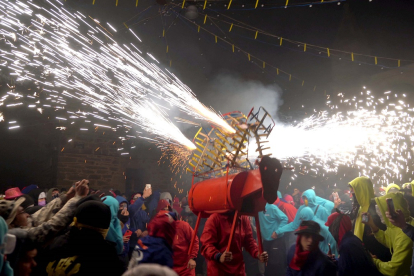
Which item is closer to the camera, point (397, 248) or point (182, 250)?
point (397, 248)

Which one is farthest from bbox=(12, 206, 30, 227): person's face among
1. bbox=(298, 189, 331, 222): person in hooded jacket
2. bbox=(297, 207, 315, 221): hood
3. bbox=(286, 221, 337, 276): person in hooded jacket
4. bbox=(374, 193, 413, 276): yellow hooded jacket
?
bbox=(298, 189, 331, 222): person in hooded jacket

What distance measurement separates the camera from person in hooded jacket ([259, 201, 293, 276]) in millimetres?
6945

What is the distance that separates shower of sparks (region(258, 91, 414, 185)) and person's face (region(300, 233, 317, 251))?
4946mm

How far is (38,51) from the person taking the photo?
1015 centimetres

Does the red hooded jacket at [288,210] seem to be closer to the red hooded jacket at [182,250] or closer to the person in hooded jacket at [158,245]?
the red hooded jacket at [182,250]

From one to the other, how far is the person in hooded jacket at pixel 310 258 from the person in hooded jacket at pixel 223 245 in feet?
1.58

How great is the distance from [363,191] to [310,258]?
1441mm

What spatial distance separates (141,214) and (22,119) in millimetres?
9862

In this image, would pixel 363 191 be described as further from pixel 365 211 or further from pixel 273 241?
pixel 273 241

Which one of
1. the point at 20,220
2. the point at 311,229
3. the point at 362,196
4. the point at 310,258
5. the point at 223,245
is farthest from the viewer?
the point at 362,196

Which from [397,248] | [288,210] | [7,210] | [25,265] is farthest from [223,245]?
[288,210]

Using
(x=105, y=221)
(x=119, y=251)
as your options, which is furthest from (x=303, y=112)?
(x=105, y=221)

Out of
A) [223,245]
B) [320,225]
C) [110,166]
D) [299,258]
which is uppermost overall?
[320,225]

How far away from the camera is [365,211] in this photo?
13.3 feet
